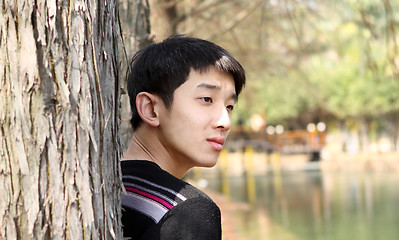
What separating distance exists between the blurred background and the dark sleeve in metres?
0.42

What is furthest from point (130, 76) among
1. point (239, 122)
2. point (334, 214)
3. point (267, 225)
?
point (239, 122)

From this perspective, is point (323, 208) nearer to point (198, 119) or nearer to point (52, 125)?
point (198, 119)

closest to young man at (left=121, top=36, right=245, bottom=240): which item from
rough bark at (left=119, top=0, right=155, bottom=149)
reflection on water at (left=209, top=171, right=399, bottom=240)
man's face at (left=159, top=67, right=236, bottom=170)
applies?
man's face at (left=159, top=67, right=236, bottom=170)

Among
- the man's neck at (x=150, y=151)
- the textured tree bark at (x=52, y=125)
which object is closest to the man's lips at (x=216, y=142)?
the man's neck at (x=150, y=151)

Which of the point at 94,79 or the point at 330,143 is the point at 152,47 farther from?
the point at 330,143

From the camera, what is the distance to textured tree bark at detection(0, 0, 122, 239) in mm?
1163

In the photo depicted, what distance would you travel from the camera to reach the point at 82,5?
1.25m

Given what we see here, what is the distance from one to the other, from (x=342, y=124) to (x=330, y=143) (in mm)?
1481

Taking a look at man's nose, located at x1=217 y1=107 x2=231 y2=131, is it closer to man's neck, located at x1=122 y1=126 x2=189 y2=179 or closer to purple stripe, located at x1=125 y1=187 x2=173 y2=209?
man's neck, located at x1=122 y1=126 x2=189 y2=179

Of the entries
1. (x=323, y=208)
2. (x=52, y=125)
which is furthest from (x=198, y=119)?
(x=323, y=208)

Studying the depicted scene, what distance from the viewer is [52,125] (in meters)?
1.19

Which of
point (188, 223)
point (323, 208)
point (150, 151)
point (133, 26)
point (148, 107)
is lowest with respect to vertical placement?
point (323, 208)

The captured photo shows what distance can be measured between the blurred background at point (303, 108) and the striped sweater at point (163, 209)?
0.32 m

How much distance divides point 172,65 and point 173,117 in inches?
5.1
